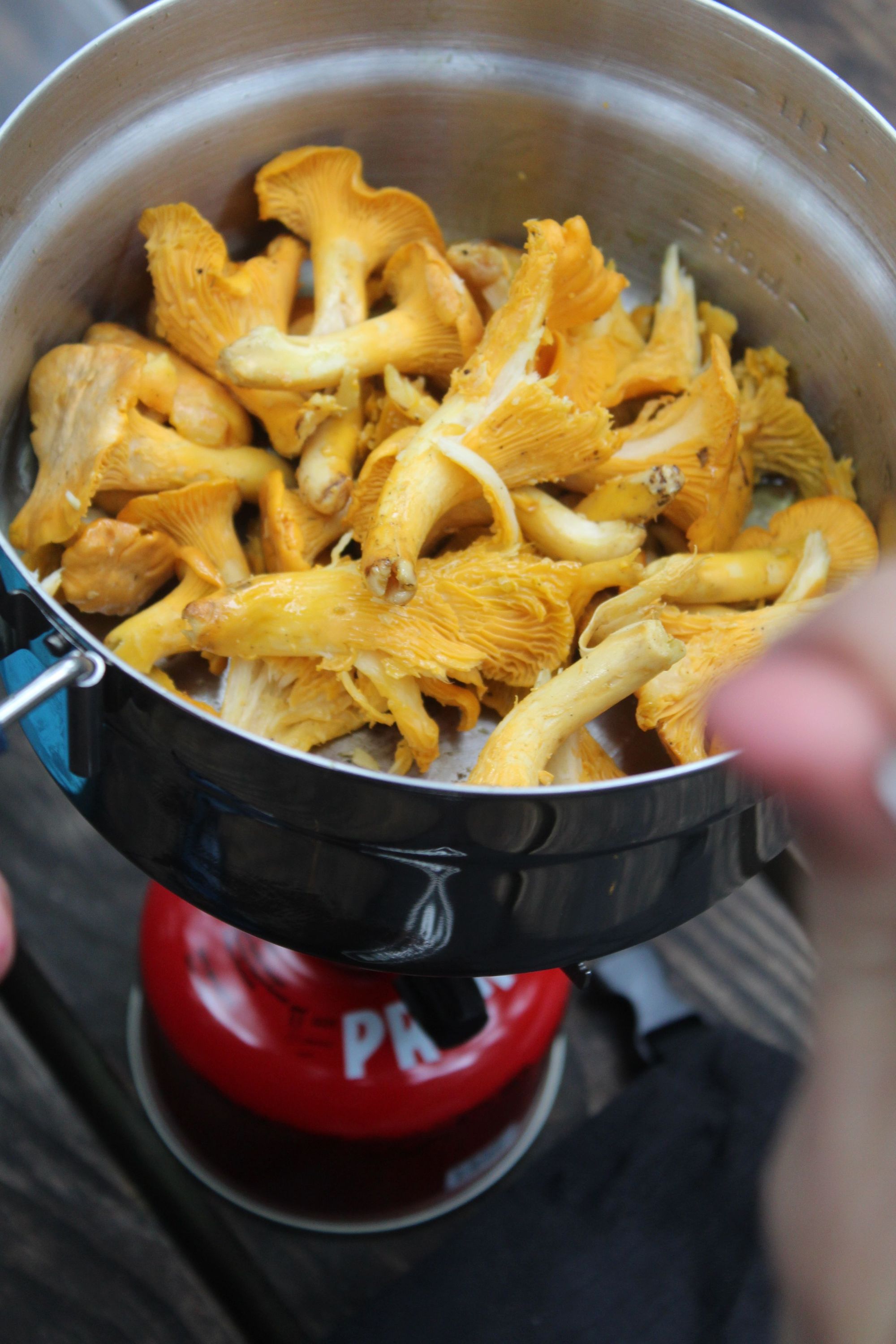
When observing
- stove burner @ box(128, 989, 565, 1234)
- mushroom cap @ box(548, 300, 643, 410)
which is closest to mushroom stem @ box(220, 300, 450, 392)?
mushroom cap @ box(548, 300, 643, 410)

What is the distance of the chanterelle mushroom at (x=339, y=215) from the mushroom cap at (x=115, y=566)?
0.82 ft

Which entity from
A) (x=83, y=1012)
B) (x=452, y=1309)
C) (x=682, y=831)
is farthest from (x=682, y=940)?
(x=682, y=831)

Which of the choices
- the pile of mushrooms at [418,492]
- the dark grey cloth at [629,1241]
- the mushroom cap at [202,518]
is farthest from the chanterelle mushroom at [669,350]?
the dark grey cloth at [629,1241]

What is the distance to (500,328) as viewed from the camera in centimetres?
79

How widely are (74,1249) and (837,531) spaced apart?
3.72 feet

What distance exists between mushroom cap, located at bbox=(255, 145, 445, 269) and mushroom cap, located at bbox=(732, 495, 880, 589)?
395mm

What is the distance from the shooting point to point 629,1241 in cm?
109

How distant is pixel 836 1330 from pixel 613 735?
552 millimetres

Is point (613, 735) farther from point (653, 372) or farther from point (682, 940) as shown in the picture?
point (682, 940)

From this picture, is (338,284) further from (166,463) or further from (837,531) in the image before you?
(837,531)

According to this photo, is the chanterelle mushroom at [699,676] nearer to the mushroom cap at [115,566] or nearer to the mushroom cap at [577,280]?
the mushroom cap at [577,280]

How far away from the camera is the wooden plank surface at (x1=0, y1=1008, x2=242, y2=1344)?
116 cm

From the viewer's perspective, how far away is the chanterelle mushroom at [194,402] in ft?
2.80

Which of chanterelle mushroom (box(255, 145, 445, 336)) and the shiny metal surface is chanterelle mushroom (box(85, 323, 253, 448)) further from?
the shiny metal surface
